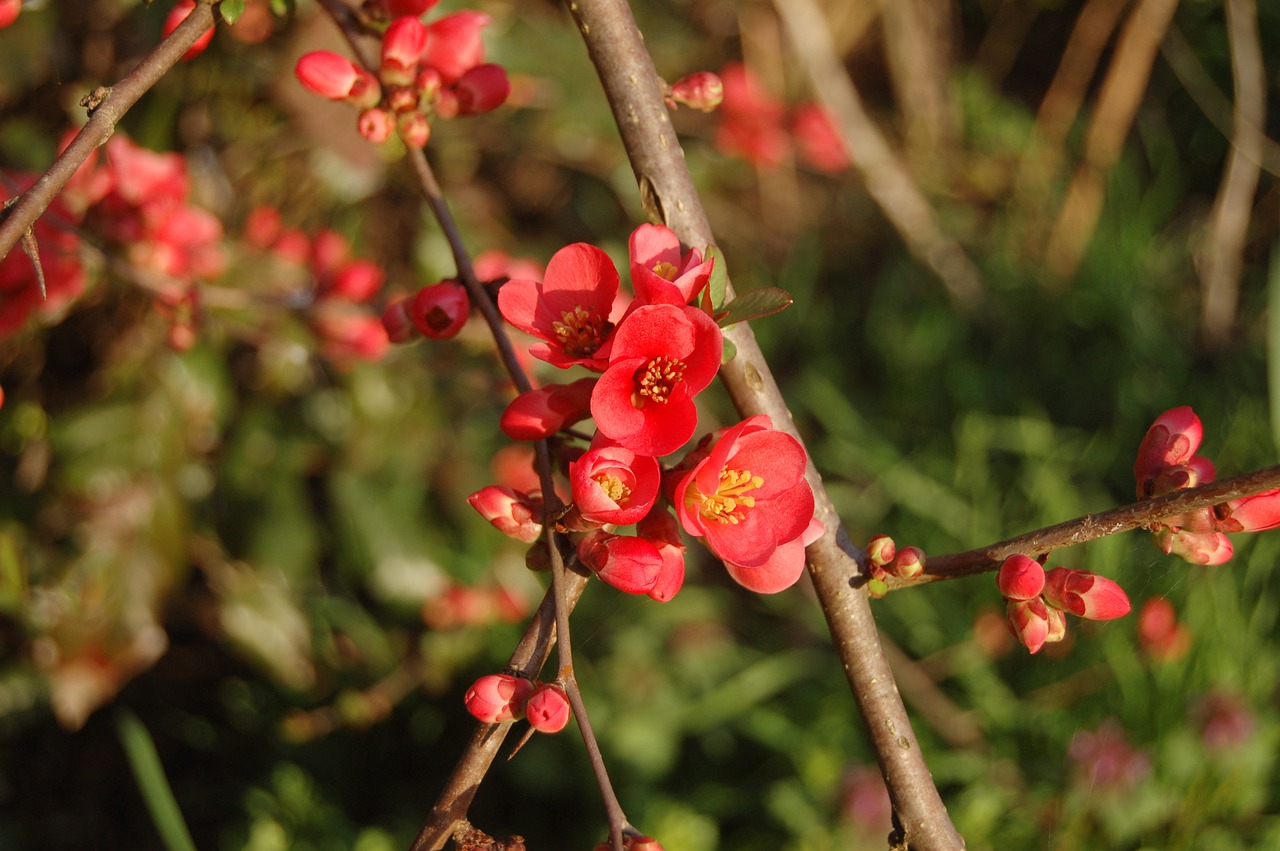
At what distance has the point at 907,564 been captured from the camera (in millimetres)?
699

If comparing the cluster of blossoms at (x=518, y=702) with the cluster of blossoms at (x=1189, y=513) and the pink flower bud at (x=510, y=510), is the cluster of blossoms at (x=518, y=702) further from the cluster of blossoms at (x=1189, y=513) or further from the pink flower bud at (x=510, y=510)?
the cluster of blossoms at (x=1189, y=513)

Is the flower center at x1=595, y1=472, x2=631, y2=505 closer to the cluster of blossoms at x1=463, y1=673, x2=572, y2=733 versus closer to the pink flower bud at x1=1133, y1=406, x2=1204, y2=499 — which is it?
the cluster of blossoms at x1=463, y1=673, x2=572, y2=733

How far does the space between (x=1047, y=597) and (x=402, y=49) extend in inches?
28.4

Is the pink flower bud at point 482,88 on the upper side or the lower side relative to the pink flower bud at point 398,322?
upper

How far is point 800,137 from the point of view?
111 inches

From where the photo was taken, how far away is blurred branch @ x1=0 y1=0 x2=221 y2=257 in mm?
563

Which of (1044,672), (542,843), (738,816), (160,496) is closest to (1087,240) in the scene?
(1044,672)

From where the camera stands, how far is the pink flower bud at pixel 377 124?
0.86 m

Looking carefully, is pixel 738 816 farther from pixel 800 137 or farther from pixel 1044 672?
pixel 800 137

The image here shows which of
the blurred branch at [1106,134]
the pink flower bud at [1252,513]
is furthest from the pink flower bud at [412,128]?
the blurred branch at [1106,134]

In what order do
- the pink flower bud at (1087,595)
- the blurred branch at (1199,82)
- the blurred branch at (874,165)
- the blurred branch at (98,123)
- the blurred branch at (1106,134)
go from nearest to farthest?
the blurred branch at (98,123), the pink flower bud at (1087,595), the blurred branch at (874,165), the blurred branch at (1106,134), the blurred branch at (1199,82)

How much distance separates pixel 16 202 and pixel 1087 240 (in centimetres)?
281

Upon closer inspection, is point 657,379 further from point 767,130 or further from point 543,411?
point 767,130

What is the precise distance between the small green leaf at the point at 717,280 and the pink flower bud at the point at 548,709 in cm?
29
